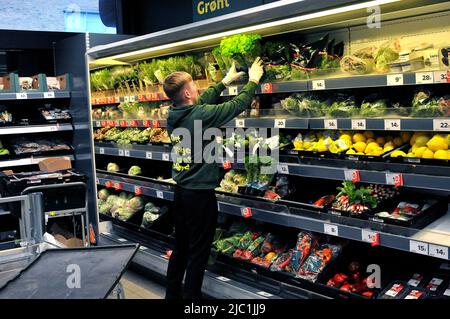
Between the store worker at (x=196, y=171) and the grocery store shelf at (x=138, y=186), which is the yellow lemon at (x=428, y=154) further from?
the grocery store shelf at (x=138, y=186)

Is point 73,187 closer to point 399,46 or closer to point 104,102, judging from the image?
point 104,102

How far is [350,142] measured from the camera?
3350 millimetres

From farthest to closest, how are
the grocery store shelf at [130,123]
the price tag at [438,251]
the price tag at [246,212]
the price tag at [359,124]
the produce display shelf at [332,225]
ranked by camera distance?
1. the grocery store shelf at [130,123]
2. the price tag at [246,212]
3. the price tag at [359,124]
4. the produce display shelf at [332,225]
5. the price tag at [438,251]

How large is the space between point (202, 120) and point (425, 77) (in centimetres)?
139

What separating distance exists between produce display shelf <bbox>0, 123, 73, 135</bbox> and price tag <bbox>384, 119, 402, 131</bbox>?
414 centimetres

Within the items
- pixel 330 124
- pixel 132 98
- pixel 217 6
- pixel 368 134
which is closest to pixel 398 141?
pixel 368 134

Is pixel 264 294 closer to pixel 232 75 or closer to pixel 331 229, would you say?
pixel 331 229

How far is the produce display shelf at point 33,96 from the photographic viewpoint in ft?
18.7

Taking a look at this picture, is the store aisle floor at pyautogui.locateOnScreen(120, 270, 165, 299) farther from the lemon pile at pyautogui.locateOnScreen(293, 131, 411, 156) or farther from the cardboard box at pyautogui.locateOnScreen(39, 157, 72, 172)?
the lemon pile at pyautogui.locateOnScreen(293, 131, 411, 156)

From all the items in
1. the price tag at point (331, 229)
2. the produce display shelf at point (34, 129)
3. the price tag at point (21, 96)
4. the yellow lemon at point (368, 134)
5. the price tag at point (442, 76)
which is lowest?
the price tag at point (331, 229)

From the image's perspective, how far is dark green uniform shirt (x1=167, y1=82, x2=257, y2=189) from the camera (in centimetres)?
343

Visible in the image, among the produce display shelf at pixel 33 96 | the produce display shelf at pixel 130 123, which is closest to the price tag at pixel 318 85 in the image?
the produce display shelf at pixel 130 123

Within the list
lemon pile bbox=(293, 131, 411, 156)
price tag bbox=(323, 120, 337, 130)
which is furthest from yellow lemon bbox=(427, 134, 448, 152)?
price tag bbox=(323, 120, 337, 130)
